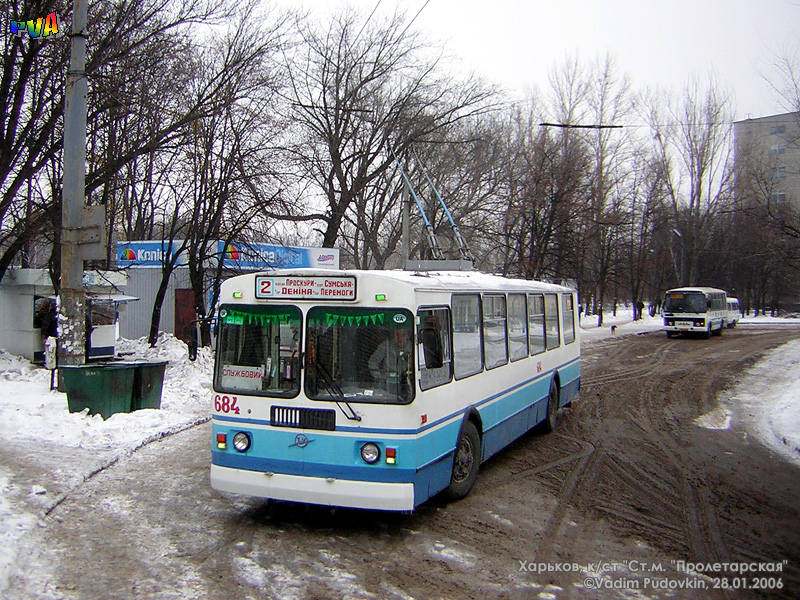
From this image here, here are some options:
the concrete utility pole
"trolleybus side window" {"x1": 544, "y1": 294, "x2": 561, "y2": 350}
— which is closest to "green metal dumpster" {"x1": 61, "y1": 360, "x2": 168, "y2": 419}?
the concrete utility pole

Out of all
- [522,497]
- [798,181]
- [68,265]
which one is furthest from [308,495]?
[798,181]

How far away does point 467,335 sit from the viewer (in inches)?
306

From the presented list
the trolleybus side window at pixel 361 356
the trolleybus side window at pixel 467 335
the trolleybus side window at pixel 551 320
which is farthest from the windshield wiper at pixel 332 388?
the trolleybus side window at pixel 551 320

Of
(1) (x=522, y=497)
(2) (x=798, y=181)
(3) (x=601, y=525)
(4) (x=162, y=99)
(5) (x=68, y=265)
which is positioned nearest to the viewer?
(3) (x=601, y=525)

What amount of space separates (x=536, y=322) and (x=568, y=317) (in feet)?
7.98

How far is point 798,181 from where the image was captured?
23.6 metres

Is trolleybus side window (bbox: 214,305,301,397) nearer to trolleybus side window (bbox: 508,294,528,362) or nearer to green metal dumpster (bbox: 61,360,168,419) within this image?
trolleybus side window (bbox: 508,294,528,362)

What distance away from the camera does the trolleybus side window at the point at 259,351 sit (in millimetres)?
6496

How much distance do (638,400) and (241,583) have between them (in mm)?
12102

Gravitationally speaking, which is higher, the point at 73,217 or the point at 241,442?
the point at 73,217

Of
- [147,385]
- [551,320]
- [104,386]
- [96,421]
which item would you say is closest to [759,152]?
[551,320]

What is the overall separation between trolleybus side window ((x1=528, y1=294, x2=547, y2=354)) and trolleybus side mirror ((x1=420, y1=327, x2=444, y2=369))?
3.77 metres

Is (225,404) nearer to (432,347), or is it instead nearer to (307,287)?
(307,287)

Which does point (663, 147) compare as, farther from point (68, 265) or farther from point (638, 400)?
point (68, 265)
